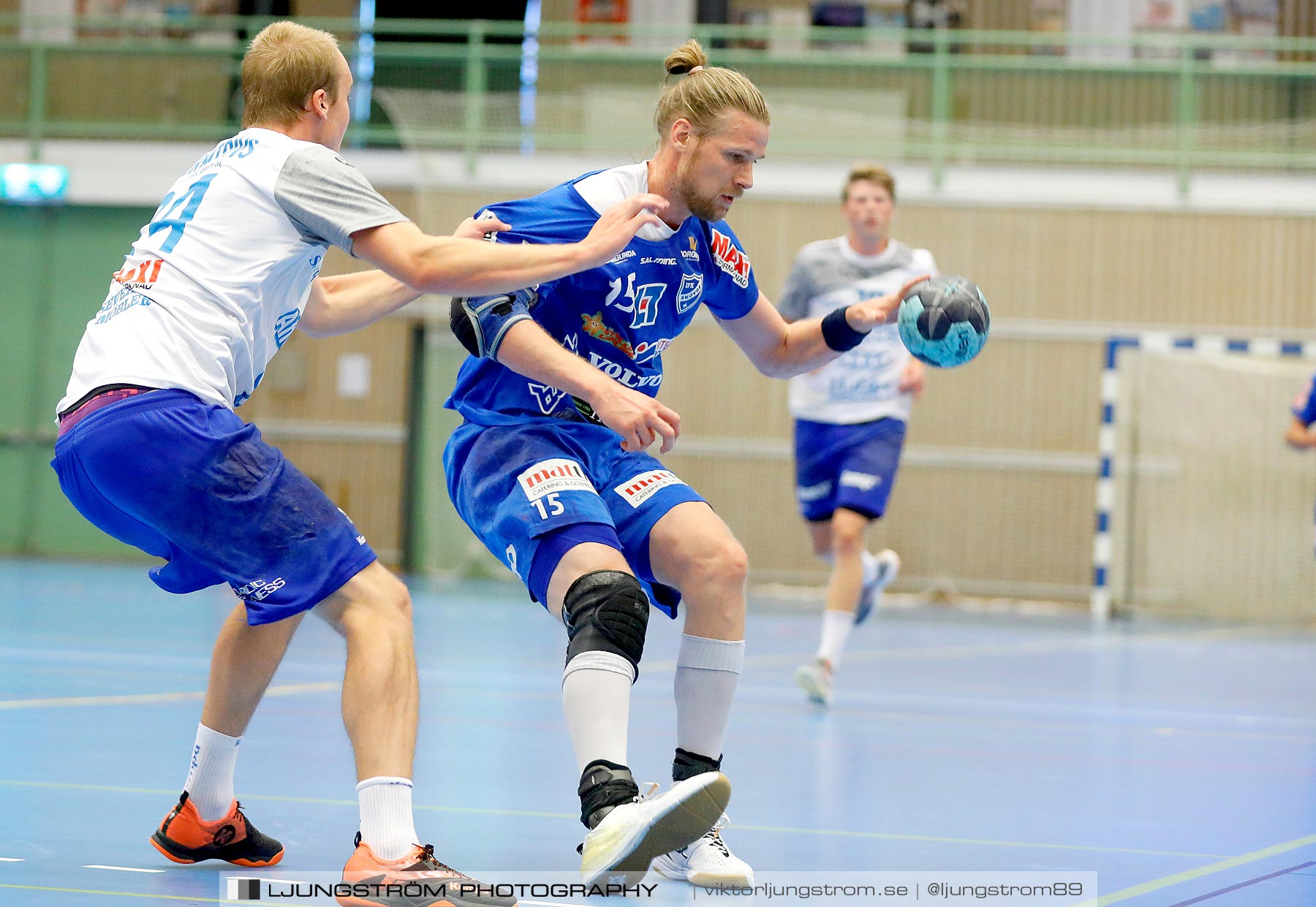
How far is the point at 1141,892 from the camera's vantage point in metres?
3.30

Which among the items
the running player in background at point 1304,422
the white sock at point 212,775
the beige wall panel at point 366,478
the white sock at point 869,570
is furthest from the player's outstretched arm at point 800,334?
the beige wall panel at point 366,478

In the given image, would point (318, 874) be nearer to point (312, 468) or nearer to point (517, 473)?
point (517, 473)

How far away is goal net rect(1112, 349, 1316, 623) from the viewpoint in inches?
517

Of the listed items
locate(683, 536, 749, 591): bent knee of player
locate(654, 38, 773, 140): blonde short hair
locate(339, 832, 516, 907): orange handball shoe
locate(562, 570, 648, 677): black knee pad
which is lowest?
locate(339, 832, 516, 907): orange handball shoe

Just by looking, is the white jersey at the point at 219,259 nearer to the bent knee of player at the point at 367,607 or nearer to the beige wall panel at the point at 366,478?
the bent knee of player at the point at 367,607

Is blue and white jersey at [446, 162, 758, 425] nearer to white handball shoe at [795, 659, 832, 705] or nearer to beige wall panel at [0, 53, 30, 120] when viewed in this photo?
white handball shoe at [795, 659, 832, 705]

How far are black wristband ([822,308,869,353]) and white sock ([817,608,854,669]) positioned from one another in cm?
296

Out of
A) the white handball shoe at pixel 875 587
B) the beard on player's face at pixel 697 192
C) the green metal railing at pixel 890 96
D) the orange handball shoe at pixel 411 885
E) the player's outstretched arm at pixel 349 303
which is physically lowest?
the orange handball shoe at pixel 411 885

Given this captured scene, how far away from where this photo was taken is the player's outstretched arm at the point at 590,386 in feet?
10.8

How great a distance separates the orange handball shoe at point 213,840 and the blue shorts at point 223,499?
0.66m

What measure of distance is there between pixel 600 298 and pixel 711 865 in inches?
52.7

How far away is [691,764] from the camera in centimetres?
365

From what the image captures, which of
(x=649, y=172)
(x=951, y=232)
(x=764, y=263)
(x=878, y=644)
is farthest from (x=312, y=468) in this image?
(x=649, y=172)

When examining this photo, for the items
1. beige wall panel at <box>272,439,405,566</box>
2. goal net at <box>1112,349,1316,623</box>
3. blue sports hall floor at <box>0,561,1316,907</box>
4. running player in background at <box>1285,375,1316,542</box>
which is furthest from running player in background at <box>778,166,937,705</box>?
beige wall panel at <box>272,439,405,566</box>
